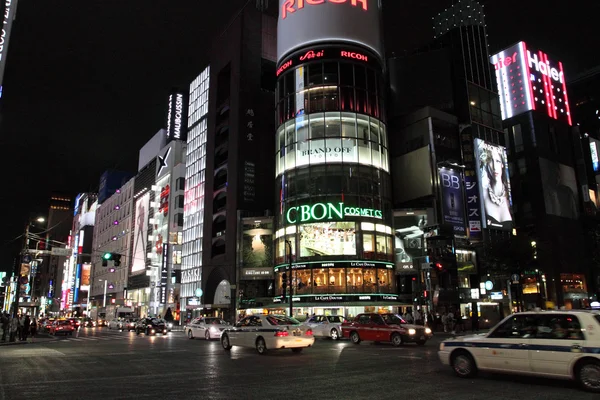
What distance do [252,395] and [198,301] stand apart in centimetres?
5967

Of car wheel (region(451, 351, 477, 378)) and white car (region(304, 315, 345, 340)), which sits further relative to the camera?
white car (region(304, 315, 345, 340))

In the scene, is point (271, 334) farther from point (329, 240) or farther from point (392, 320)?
point (329, 240)

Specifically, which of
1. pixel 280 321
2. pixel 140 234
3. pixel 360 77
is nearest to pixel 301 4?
pixel 360 77

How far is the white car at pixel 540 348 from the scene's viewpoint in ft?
31.0

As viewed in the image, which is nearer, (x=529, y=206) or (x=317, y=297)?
(x=317, y=297)

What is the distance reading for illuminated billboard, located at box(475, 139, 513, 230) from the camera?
6056 cm

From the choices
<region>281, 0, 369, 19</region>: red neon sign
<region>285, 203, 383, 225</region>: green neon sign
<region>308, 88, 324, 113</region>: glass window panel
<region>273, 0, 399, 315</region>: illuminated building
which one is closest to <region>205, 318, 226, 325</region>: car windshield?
<region>273, 0, 399, 315</region>: illuminated building

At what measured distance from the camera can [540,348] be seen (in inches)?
395

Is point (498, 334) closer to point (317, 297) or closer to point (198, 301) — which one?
point (317, 297)

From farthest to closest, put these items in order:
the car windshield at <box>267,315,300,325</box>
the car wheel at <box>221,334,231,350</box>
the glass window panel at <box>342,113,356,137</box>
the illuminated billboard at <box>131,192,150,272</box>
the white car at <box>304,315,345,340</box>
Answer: the illuminated billboard at <box>131,192,150,272</box>, the glass window panel at <box>342,113,356,137</box>, the white car at <box>304,315,345,340</box>, the car wheel at <box>221,334,231,350</box>, the car windshield at <box>267,315,300,325</box>

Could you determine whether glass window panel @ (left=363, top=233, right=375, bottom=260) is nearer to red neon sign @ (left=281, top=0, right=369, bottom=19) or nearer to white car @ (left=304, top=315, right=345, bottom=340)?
white car @ (left=304, top=315, right=345, bottom=340)

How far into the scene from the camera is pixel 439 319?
39.2 m

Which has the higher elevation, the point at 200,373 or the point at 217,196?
the point at 217,196

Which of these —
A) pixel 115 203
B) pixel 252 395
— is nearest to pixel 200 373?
pixel 252 395
